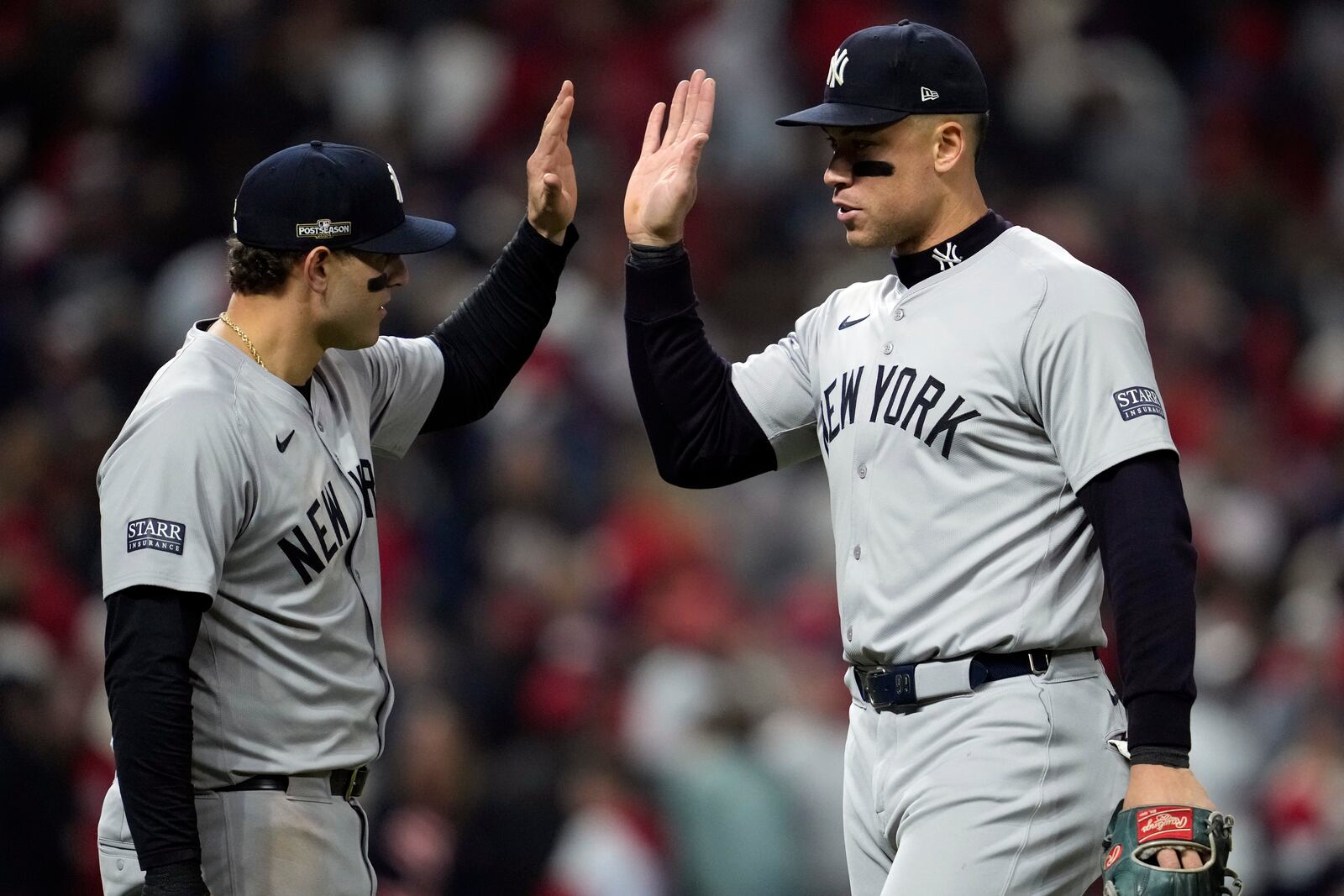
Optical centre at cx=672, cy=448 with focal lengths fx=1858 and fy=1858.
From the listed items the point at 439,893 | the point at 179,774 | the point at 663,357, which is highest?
the point at 663,357

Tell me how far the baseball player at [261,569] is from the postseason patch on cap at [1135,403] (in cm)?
122

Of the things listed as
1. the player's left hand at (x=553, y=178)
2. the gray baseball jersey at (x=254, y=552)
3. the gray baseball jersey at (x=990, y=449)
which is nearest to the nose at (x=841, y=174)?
the gray baseball jersey at (x=990, y=449)

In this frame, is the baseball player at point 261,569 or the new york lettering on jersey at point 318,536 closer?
the baseball player at point 261,569

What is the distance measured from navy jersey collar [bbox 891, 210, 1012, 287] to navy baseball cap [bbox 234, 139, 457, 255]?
0.86 metres

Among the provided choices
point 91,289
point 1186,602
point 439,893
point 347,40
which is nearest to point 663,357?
point 1186,602

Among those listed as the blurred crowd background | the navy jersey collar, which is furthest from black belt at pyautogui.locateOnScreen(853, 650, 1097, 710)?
the blurred crowd background

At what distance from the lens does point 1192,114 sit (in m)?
9.84

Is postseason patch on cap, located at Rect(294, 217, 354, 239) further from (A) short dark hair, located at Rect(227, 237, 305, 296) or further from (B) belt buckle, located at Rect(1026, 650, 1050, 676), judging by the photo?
(B) belt buckle, located at Rect(1026, 650, 1050, 676)

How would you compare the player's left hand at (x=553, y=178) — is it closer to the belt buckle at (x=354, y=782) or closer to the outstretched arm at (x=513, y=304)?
the outstretched arm at (x=513, y=304)

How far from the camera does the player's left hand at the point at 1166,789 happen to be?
2736 millimetres

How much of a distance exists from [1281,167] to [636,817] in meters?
5.67

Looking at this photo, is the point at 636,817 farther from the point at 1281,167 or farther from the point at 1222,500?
the point at 1281,167

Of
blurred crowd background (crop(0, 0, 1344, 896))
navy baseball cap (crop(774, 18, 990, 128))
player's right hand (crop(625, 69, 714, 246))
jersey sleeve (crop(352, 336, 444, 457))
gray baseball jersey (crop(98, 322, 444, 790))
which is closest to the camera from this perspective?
gray baseball jersey (crop(98, 322, 444, 790))

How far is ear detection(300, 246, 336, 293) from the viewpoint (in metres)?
3.21
